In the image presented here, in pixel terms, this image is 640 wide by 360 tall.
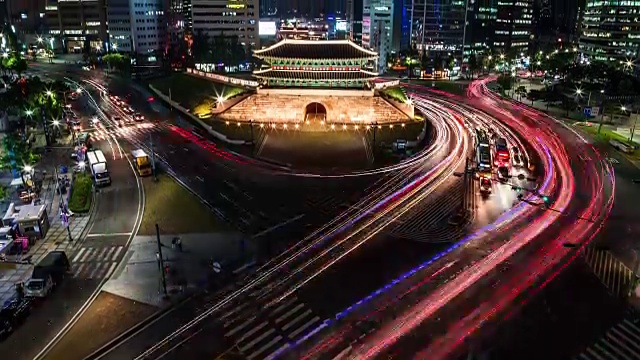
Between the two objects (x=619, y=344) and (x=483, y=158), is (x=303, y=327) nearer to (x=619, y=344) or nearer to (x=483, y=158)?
(x=619, y=344)

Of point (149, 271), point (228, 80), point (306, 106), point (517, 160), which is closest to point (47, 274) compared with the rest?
point (149, 271)

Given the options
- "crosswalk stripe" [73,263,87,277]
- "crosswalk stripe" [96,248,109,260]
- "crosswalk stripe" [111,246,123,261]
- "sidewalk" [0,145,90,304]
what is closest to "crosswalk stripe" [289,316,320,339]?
"crosswalk stripe" [111,246,123,261]

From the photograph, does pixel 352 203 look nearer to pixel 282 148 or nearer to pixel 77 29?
pixel 282 148

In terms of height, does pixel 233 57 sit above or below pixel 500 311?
above

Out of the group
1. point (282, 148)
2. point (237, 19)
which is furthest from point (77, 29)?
point (282, 148)

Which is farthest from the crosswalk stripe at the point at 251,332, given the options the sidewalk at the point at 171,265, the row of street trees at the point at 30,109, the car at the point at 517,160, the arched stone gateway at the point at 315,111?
the arched stone gateway at the point at 315,111

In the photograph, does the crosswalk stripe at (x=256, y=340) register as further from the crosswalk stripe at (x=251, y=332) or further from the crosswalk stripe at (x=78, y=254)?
the crosswalk stripe at (x=78, y=254)
